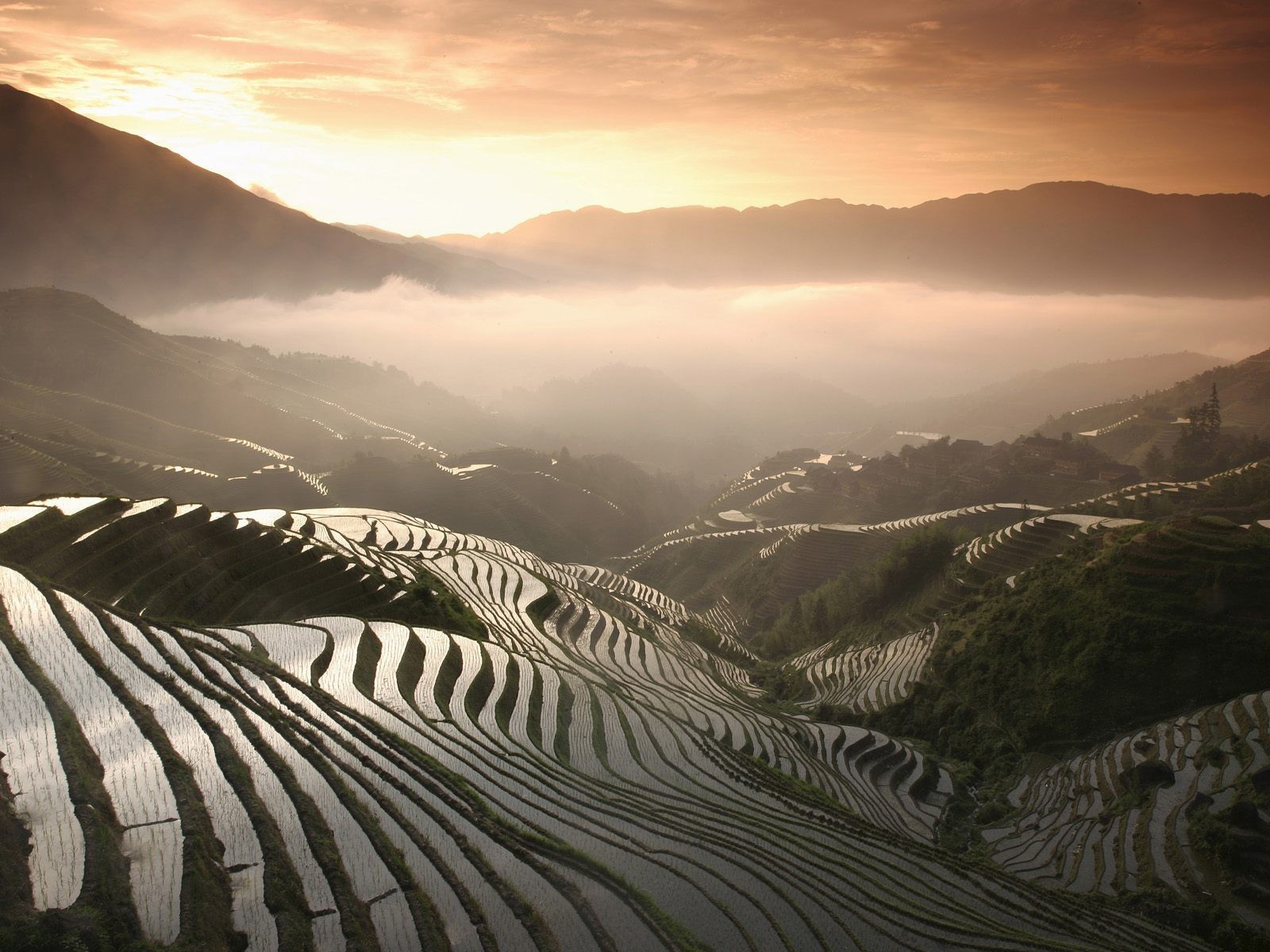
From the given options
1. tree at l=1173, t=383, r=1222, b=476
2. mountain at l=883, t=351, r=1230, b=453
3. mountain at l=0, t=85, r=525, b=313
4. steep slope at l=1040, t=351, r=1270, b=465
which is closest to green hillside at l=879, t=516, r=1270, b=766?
tree at l=1173, t=383, r=1222, b=476

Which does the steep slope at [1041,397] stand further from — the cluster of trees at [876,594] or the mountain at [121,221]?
the mountain at [121,221]

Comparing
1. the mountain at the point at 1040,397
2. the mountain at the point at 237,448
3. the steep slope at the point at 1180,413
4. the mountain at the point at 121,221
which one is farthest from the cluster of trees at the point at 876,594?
the mountain at the point at 121,221

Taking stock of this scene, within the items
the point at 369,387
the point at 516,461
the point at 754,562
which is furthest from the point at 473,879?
the point at 369,387

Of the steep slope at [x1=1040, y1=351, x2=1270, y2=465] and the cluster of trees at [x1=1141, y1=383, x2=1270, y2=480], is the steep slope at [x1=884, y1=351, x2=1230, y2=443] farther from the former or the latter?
the cluster of trees at [x1=1141, y1=383, x2=1270, y2=480]

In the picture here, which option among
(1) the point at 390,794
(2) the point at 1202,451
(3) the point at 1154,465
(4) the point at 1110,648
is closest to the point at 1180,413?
(3) the point at 1154,465

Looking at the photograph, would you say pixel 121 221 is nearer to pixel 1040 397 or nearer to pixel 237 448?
pixel 237 448

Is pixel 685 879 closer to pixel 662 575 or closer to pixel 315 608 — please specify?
pixel 315 608

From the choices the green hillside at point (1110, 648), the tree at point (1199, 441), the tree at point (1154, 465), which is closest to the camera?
the green hillside at point (1110, 648)
